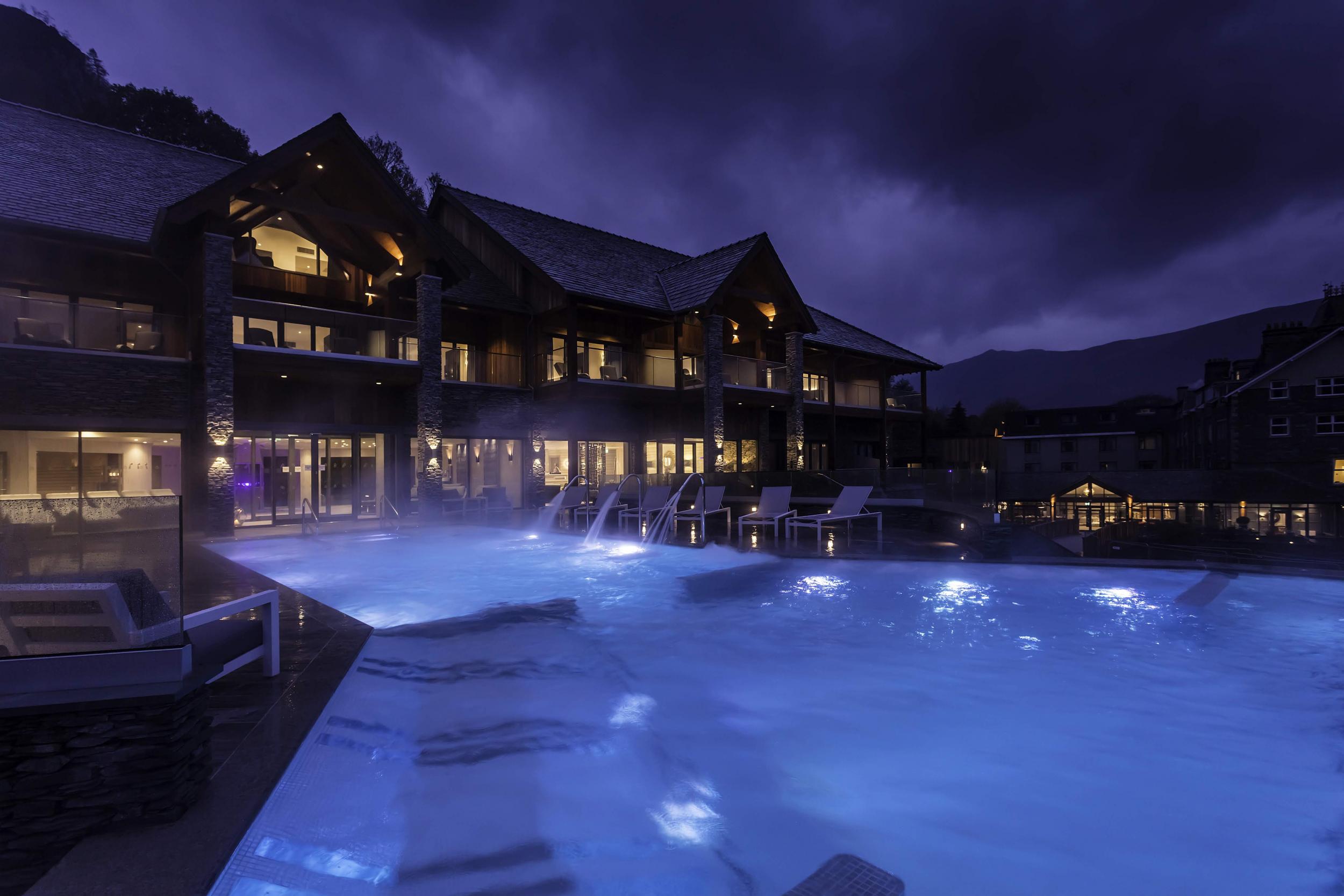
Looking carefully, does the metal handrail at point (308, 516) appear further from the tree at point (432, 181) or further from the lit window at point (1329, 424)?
the lit window at point (1329, 424)

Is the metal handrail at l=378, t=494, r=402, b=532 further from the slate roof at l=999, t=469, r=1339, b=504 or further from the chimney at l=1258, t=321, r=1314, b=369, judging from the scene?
the chimney at l=1258, t=321, r=1314, b=369

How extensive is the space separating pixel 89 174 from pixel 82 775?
62.0 feet

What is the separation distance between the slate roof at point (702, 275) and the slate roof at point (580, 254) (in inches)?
15.6

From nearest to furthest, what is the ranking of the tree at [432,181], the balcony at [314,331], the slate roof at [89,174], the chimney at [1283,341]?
the slate roof at [89,174]
the balcony at [314,331]
the tree at [432,181]
the chimney at [1283,341]

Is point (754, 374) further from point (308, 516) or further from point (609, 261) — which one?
point (308, 516)

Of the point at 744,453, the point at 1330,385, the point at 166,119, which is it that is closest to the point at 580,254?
the point at 744,453

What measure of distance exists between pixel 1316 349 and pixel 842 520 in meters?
36.8

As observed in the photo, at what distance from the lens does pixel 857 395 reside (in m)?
26.3

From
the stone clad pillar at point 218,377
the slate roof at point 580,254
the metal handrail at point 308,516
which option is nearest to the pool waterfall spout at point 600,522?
the metal handrail at point 308,516

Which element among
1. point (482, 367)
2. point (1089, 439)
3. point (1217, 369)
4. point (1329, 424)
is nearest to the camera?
point (482, 367)

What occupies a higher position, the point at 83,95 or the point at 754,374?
the point at 83,95

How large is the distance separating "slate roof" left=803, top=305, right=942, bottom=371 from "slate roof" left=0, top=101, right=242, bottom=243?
20311mm

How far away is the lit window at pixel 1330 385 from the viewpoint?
107 feet

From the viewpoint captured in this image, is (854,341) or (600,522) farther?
(854,341)
